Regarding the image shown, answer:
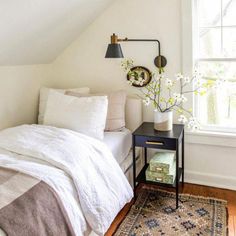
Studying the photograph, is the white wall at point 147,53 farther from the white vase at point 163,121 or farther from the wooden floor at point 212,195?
the white vase at point 163,121

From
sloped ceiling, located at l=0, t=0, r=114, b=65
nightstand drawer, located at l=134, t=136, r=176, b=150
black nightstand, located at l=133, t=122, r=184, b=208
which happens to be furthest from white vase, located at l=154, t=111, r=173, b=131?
sloped ceiling, located at l=0, t=0, r=114, b=65

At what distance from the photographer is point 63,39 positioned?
287 centimetres

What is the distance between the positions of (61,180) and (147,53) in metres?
1.61

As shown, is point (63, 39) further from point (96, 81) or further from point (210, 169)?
point (210, 169)

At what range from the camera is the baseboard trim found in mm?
2680

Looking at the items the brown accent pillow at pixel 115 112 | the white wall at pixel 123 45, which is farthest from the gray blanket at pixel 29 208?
the white wall at pixel 123 45

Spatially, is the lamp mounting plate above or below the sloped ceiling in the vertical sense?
below

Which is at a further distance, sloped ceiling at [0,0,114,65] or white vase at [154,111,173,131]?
white vase at [154,111,173,131]

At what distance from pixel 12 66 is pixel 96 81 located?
86cm

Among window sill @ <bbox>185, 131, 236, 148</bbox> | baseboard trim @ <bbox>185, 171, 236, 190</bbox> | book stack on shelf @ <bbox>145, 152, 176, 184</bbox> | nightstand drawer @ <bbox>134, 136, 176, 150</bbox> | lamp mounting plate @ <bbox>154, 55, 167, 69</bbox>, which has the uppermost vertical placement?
lamp mounting plate @ <bbox>154, 55, 167, 69</bbox>

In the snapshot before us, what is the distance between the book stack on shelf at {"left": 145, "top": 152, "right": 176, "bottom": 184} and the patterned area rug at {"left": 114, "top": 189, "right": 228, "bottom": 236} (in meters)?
0.23

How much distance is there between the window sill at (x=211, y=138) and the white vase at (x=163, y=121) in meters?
0.36

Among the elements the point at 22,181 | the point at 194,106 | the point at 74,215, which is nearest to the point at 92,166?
the point at 74,215

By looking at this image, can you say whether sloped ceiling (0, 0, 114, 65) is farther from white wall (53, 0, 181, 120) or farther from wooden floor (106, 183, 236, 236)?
wooden floor (106, 183, 236, 236)
